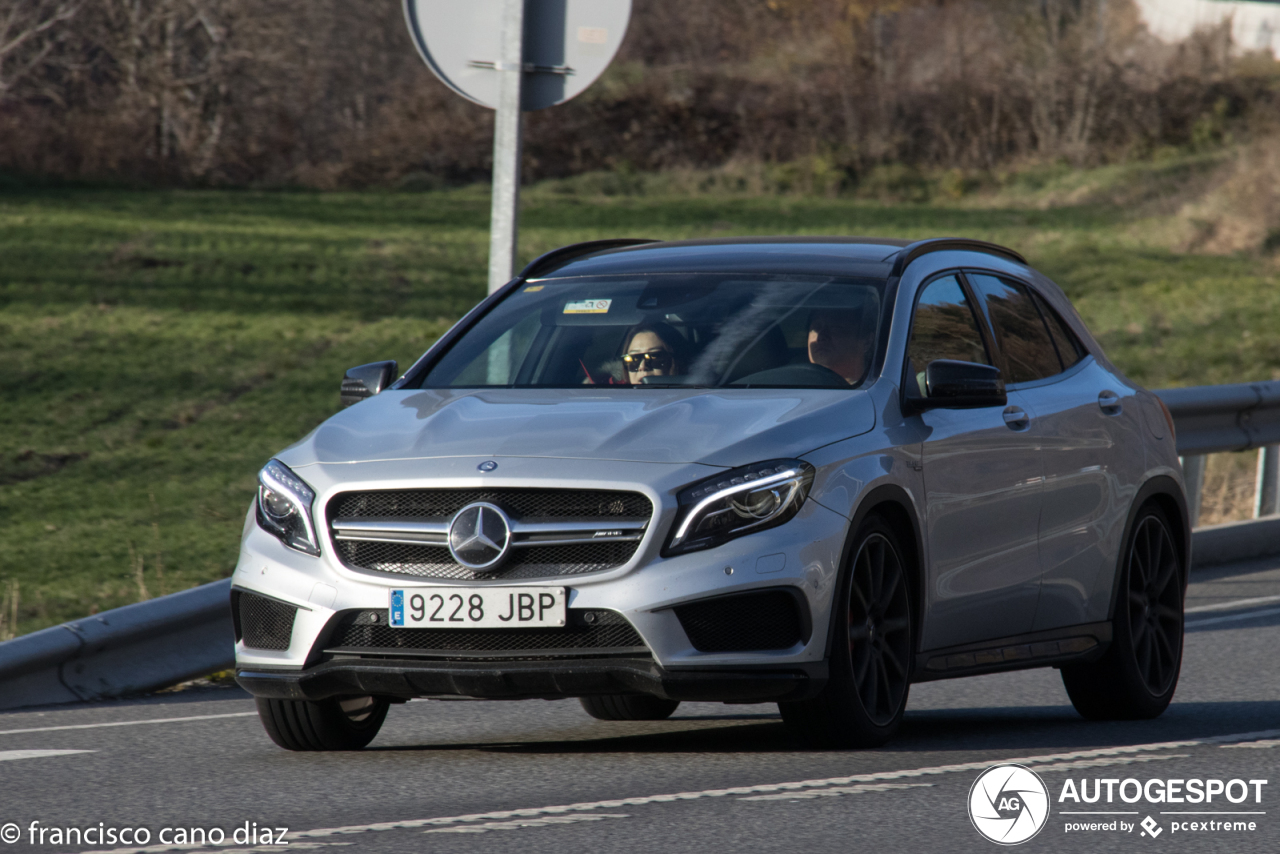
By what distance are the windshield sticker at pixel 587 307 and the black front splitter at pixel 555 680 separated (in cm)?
179

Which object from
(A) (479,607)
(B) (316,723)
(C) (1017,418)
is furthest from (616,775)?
(C) (1017,418)

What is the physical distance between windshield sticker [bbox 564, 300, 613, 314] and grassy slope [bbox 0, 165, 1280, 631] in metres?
4.59

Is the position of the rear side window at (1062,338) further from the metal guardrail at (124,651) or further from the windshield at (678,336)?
the metal guardrail at (124,651)

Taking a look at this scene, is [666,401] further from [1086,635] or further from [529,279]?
[1086,635]

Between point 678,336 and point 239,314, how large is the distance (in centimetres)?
1950

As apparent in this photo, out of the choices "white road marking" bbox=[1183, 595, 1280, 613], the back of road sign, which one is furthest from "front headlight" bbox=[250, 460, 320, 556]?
"white road marking" bbox=[1183, 595, 1280, 613]

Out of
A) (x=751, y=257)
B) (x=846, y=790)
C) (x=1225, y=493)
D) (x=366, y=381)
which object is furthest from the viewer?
(x=1225, y=493)

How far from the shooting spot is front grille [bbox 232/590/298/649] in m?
6.44

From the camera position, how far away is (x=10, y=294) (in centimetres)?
2589

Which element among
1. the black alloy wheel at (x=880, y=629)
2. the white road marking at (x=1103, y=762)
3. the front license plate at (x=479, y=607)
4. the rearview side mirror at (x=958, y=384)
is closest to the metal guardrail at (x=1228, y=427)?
the rearview side mirror at (x=958, y=384)

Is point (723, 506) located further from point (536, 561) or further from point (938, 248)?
point (938, 248)

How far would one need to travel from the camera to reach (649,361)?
7.23 metres

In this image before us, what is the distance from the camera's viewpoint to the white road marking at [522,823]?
546cm

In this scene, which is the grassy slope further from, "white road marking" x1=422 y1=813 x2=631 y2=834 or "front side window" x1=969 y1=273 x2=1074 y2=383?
"white road marking" x1=422 y1=813 x2=631 y2=834
